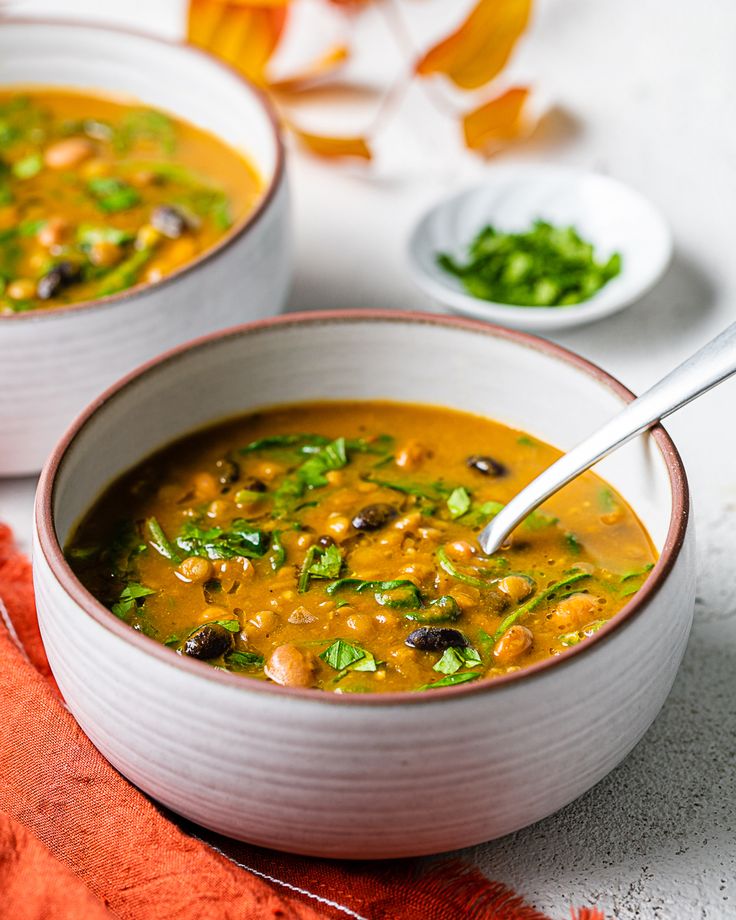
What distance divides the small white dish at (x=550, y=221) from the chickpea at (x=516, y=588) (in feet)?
3.60

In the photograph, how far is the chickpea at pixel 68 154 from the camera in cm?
329

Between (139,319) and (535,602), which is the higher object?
(535,602)

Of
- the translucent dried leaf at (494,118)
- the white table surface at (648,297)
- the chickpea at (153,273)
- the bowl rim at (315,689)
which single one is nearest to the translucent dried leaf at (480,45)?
the translucent dried leaf at (494,118)

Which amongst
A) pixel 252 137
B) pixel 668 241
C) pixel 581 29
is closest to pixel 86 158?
pixel 252 137

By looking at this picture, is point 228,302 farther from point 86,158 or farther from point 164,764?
point 164,764

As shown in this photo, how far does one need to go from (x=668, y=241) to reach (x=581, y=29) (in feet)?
4.12

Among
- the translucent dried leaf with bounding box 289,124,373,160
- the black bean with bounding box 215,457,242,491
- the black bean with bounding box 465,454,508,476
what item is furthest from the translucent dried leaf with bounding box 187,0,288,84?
the black bean with bounding box 465,454,508,476

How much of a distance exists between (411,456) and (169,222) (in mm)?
980

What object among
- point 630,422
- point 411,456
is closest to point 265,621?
point 411,456

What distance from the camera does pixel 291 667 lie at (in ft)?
6.10

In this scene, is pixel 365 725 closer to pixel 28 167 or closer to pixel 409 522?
pixel 409 522

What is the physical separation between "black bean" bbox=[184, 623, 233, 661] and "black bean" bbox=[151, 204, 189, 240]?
1295mm

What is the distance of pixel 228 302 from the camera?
2.75 meters

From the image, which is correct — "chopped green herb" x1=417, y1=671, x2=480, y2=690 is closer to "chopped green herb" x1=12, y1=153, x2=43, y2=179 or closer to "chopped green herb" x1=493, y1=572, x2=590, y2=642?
"chopped green herb" x1=493, y1=572, x2=590, y2=642
